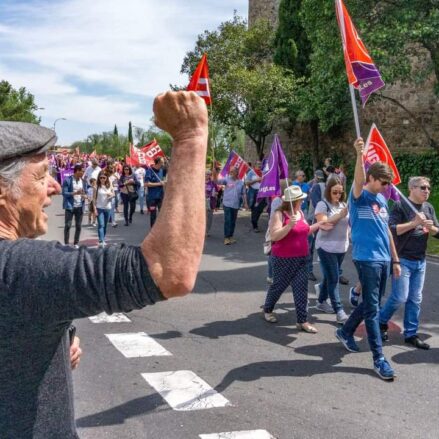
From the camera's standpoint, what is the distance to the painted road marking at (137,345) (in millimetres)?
5844

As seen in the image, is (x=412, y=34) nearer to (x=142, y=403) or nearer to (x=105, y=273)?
(x=142, y=403)

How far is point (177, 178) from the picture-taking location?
4.76 feet

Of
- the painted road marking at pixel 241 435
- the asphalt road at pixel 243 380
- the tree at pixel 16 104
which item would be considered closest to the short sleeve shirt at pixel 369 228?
the asphalt road at pixel 243 380

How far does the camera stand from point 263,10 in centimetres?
3064

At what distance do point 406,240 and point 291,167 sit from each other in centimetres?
2285

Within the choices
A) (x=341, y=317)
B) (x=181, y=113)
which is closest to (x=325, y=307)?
(x=341, y=317)

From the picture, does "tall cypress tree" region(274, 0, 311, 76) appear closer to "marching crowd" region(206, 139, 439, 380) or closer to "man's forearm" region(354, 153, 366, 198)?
"marching crowd" region(206, 139, 439, 380)

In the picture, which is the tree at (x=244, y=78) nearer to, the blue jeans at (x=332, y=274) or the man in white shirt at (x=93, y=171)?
the man in white shirt at (x=93, y=171)

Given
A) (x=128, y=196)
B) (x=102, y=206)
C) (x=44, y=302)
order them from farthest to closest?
(x=128, y=196) < (x=102, y=206) < (x=44, y=302)

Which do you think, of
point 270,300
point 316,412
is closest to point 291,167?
point 270,300

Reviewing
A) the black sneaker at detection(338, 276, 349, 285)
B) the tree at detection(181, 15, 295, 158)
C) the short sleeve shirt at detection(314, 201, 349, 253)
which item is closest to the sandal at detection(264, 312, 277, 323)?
the short sleeve shirt at detection(314, 201, 349, 253)

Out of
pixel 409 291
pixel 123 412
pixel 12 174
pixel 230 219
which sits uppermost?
pixel 12 174

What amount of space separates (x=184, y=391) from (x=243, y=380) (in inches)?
22.9

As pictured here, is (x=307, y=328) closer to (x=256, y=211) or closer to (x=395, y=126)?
(x=256, y=211)
